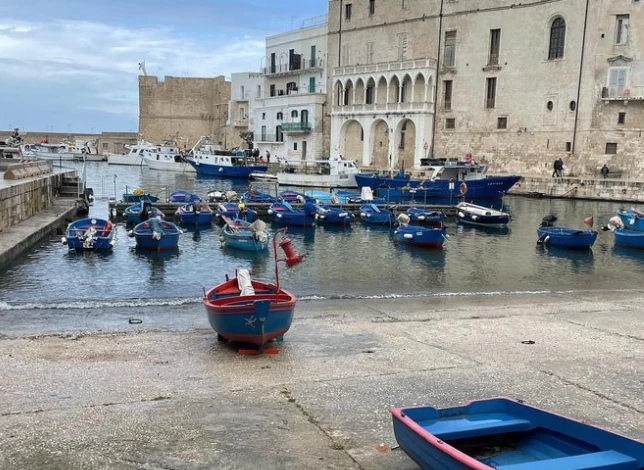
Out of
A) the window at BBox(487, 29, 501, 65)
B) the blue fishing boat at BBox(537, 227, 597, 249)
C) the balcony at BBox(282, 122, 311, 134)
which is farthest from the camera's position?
the balcony at BBox(282, 122, 311, 134)

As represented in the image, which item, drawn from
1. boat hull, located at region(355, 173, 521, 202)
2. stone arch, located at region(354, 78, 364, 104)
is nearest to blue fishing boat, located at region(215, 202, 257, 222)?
boat hull, located at region(355, 173, 521, 202)

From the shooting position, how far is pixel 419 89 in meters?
44.1

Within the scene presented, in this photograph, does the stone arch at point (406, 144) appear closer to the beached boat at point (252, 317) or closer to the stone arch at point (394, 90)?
the stone arch at point (394, 90)

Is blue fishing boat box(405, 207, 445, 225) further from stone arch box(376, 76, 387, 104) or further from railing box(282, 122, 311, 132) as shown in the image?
railing box(282, 122, 311, 132)

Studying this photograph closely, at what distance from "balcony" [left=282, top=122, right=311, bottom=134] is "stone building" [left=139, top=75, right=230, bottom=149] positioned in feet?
79.7

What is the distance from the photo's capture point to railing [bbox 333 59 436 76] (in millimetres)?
42969

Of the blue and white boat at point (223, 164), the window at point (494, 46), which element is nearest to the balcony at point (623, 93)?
the window at point (494, 46)

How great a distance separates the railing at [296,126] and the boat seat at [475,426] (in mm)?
47782

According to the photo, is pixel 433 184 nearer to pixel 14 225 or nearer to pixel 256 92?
pixel 14 225

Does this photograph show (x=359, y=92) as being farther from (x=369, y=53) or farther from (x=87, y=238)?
(x=87, y=238)

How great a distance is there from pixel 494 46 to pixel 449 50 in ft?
11.1

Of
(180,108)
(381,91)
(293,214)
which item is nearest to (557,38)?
(381,91)

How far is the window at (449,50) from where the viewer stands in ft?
139

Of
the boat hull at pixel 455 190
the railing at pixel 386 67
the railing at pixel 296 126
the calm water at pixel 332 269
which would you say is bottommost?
the calm water at pixel 332 269
